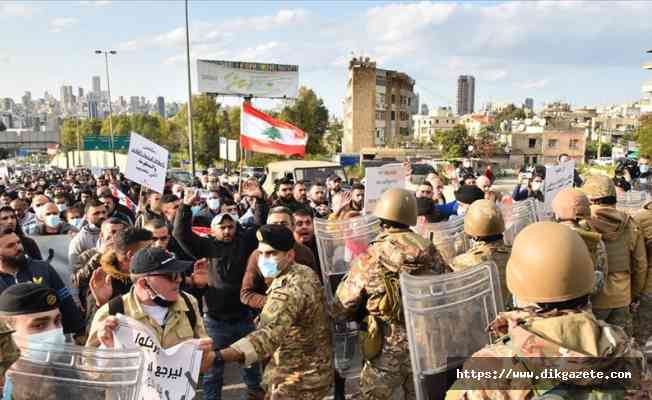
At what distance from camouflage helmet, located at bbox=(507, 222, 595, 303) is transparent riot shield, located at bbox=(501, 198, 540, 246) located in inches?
126

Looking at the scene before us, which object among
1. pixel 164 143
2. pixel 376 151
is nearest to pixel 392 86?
pixel 376 151

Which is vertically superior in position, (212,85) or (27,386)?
(212,85)

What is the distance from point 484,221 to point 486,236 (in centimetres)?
10

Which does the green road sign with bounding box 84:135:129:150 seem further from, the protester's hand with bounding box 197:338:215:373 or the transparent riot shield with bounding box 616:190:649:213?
the protester's hand with bounding box 197:338:215:373

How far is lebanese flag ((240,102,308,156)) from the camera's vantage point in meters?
9.45

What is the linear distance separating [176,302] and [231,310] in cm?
147

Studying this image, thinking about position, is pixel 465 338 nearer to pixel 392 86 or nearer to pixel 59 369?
pixel 59 369

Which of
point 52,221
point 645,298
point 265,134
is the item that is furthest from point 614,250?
point 265,134

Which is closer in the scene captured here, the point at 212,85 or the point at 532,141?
the point at 212,85

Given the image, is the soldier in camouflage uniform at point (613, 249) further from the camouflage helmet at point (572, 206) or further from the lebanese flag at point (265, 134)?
the lebanese flag at point (265, 134)

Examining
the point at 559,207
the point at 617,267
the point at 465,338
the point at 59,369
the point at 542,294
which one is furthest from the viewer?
the point at 617,267

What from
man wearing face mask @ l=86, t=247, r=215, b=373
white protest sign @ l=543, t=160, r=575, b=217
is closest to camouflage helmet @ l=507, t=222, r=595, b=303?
man wearing face mask @ l=86, t=247, r=215, b=373

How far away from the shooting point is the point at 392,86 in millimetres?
71500

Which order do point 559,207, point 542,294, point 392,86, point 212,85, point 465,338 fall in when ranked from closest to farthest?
point 542,294, point 465,338, point 559,207, point 212,85, point 392,86
